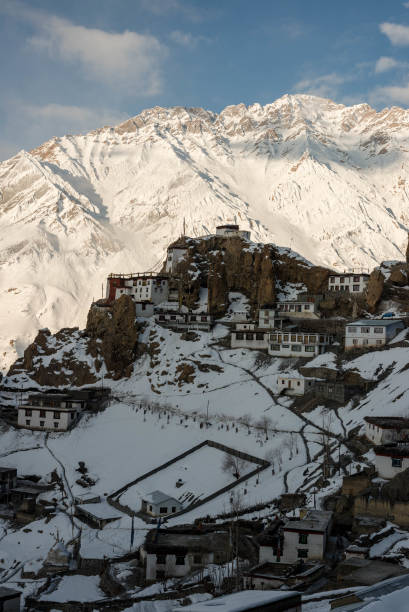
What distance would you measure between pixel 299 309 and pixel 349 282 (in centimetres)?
1001

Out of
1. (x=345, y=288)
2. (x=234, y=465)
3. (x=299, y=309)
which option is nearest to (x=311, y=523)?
(x=234, y=465)

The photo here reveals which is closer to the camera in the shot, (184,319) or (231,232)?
(184,319)

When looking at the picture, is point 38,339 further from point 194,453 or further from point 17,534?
point 17,534

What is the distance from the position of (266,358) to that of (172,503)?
32030 mm

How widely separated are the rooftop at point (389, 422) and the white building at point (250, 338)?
3147 cm

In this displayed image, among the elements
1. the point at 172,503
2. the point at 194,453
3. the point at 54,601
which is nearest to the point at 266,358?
the point at 194,453

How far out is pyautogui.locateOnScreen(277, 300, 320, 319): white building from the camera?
316ft

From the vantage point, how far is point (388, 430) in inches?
2165

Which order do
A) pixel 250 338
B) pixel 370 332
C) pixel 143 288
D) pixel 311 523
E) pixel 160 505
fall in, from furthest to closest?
1. pixel 143 288
2. pixel 250 338
3. pixel 370 332
4. pixel 160 505
5. pixel 311 523

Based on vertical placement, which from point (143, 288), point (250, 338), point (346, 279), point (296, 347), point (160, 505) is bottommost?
point (160, 505)

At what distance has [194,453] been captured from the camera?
6838 centimetres

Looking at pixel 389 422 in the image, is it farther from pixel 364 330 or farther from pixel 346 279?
pixel 346 279

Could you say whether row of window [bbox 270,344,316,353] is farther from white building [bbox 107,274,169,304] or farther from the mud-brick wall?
the mud-brick wall

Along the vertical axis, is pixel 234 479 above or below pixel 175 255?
below
